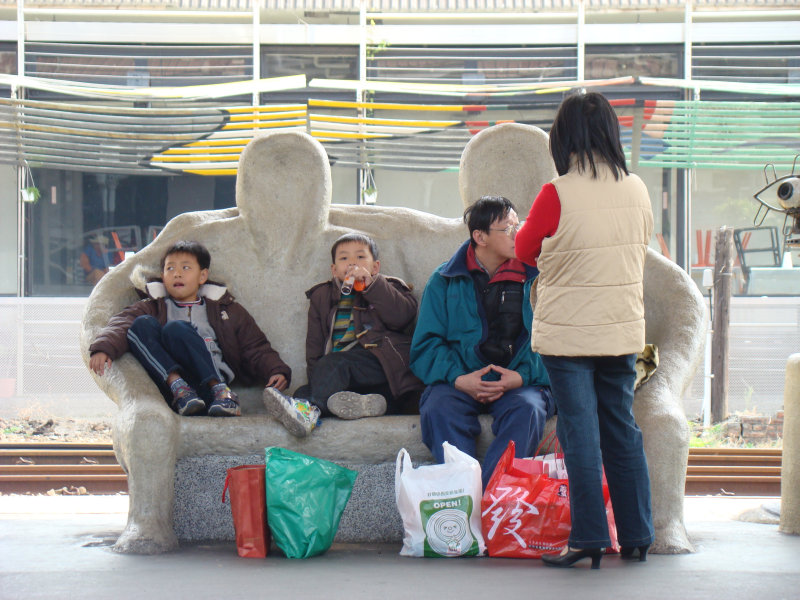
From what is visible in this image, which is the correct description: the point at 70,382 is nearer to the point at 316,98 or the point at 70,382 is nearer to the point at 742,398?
the point at 316,98

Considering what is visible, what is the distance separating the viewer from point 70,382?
27.2 feet

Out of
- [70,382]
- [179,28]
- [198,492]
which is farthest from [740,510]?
[179,28]

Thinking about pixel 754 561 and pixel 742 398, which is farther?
pixel 742 398

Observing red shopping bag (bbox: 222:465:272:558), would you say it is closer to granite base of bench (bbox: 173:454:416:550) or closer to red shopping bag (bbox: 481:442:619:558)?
granite base of bench (bbox: 173:454:416:550)

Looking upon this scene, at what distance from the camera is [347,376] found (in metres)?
4.19

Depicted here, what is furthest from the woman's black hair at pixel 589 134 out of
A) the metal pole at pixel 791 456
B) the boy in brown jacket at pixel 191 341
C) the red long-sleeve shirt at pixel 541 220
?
the boy in brown jacket at pixel 191 341

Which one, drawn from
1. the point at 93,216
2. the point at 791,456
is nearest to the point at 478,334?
the point at 791,456

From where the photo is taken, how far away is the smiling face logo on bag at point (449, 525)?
3.47m

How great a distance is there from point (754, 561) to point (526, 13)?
7.16m

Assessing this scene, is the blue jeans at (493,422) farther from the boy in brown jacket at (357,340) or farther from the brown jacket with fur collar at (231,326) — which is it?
the brown jacket with fur collar at (231,326)

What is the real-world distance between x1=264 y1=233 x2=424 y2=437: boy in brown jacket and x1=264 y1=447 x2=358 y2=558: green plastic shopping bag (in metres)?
0.35

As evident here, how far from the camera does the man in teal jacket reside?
3.84m

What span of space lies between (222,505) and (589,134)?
1979 millimetres

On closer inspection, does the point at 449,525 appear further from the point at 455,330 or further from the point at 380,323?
the point at 380,323
